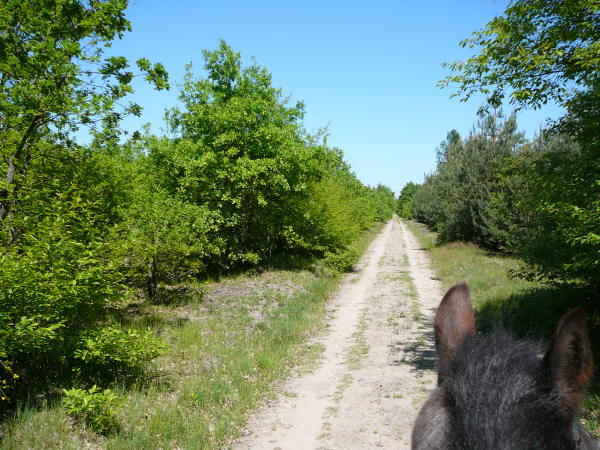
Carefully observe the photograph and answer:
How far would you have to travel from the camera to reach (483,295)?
46.8 feet

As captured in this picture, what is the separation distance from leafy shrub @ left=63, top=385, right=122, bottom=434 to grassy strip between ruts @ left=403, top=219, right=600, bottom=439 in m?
5.64

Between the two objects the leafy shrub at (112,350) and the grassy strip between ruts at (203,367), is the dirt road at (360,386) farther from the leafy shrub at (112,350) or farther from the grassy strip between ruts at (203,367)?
the leafy shrub at (112,350)

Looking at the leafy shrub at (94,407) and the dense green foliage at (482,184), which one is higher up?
the dense green foliage at (482,184)

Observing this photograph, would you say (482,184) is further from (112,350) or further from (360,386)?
(112,350)

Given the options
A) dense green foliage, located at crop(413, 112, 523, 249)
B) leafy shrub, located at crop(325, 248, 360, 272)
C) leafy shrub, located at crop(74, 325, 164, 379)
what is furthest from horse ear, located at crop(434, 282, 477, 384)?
dense green foliage, located at crop(413, 112, 523, 249)

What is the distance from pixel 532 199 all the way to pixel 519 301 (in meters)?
5.31

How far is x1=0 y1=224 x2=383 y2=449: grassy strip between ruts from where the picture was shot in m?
5.49

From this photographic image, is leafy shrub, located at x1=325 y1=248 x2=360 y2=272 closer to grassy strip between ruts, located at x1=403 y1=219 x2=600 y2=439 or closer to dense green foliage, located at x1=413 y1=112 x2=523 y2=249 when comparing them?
grassy strip between ruts, located at x1=403 y1=219 x2=600 y2=439

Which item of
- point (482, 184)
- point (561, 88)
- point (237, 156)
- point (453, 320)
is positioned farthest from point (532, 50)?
point (482, 184)

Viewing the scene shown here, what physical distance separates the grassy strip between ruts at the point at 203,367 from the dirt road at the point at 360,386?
0.66 meters

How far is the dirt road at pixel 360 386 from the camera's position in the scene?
612cm

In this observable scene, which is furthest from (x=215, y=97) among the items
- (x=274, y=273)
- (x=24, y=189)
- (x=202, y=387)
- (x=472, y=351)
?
(x=472, y=351)

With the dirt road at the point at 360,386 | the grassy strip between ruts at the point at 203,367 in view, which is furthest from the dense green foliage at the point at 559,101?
the grassy strip between ruts at the point at 203,367

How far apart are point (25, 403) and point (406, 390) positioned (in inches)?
282
